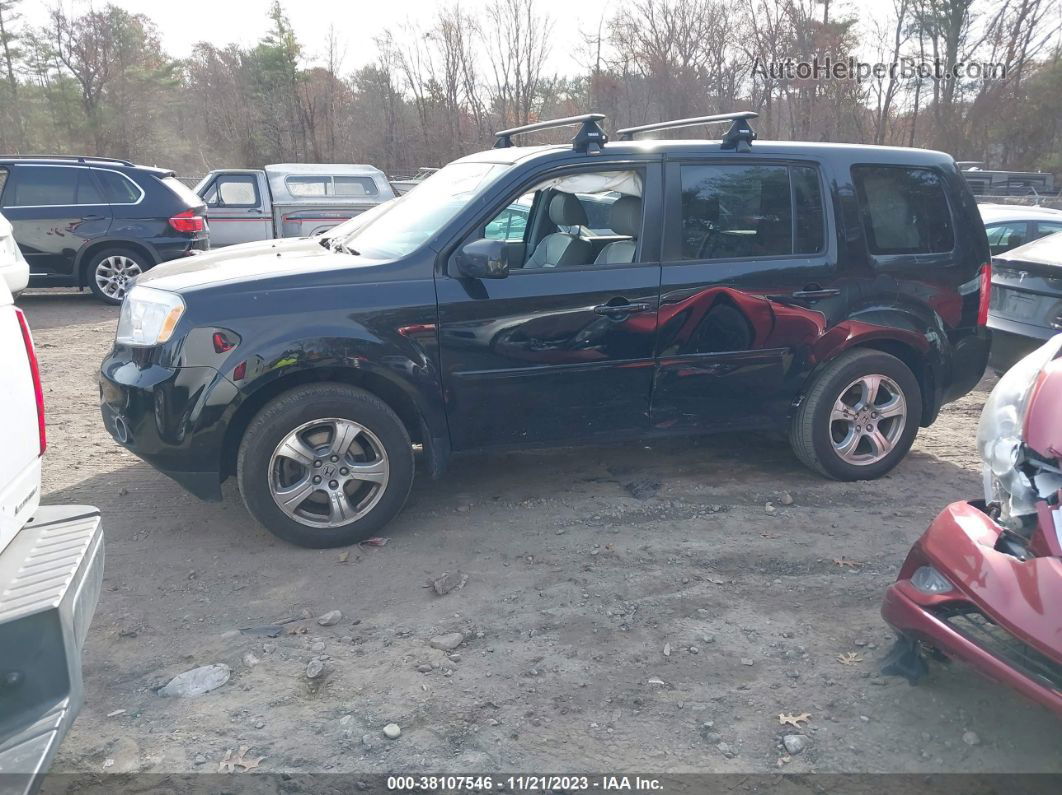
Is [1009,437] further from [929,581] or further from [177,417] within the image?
[177,417]

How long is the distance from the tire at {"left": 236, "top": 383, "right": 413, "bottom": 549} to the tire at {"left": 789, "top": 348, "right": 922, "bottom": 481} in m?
2.42

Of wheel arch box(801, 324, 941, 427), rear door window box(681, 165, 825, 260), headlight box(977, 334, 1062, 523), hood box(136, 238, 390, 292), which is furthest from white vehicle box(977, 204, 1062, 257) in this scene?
hood box(136, 238, 390, 292)

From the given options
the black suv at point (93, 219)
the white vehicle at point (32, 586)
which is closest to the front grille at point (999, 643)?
the white vehicle at point (32, 586)

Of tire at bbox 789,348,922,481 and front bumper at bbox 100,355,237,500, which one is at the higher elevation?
front bumper at bbox 100,355,237,500

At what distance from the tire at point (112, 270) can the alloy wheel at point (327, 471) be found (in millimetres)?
8190

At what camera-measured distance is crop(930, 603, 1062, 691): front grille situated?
8.38 feet

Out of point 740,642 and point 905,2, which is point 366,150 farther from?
point 740,642

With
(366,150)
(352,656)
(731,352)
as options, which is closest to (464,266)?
Result: (731,352)

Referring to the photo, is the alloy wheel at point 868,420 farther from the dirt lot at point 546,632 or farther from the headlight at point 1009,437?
the headlight at point 1009,437

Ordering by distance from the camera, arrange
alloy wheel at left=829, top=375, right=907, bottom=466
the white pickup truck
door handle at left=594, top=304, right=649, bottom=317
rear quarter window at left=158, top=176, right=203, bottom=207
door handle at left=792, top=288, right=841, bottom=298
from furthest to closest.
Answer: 1. the white pickup truck
2. rear quarter window at left=158, top=176, right=203, bottom=207
3. alloy wheel at left=829, top=375, right=907, bottom=466
4. door handle at left=792, top=288, right=841, bottom=298
5. door handle at left=594, top=304, right=649, bottom=317

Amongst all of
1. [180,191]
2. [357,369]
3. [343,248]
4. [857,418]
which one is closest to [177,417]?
[357,369]

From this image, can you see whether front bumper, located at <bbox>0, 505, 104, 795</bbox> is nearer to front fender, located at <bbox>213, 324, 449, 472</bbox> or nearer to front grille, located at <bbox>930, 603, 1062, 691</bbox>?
front fender, located at <bbox>213, 324, 449, 472</bbox>

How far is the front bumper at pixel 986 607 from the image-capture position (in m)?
2.55

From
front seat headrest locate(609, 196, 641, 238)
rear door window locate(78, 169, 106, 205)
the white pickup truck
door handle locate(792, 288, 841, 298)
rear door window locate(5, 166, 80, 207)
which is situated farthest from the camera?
the white pickup truck
